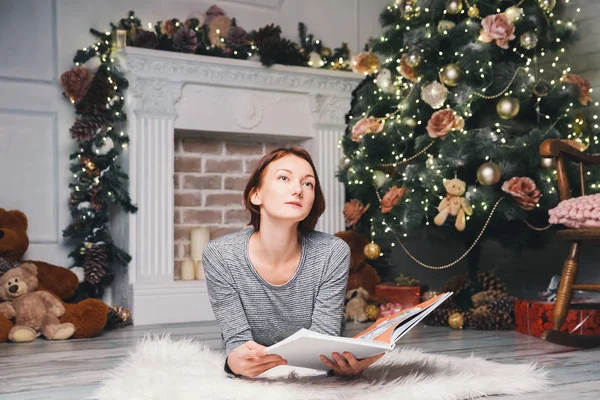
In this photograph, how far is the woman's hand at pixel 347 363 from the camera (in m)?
1.72

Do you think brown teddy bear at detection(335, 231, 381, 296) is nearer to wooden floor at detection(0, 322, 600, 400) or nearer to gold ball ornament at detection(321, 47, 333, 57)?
wooden floor at detection(0, 322, 600, 400)

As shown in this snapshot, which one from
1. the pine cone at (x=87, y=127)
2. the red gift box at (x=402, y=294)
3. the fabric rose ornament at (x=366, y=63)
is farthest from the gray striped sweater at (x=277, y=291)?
the fabric rose ornament at (x=366, y=63)

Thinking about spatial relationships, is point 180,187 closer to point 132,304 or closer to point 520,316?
point 132,304

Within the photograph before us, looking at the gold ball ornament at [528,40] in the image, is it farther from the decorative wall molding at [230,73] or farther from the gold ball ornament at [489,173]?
the decorative wall molding at [230,73]

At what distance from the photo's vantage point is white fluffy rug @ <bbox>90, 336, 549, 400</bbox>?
5.68ft

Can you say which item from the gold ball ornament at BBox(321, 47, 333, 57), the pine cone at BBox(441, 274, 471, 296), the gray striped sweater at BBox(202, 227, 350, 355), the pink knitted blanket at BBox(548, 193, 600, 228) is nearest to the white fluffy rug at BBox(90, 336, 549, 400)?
the gray striped sweater at BBox(202, 227, 350, 355)

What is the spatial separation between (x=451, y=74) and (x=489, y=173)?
57 centimetres

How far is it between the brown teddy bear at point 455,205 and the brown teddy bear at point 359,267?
65cm

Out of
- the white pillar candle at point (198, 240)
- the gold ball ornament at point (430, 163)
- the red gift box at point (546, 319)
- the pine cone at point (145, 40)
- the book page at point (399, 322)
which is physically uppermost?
the pine cone at point (145, 40)

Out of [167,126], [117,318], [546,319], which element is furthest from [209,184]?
[546,319]

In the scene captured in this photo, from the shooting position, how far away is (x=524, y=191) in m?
3.27

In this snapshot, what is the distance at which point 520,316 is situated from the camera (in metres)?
3.19

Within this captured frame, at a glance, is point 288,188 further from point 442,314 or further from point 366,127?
point 366,127

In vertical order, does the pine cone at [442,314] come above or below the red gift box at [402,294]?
below
